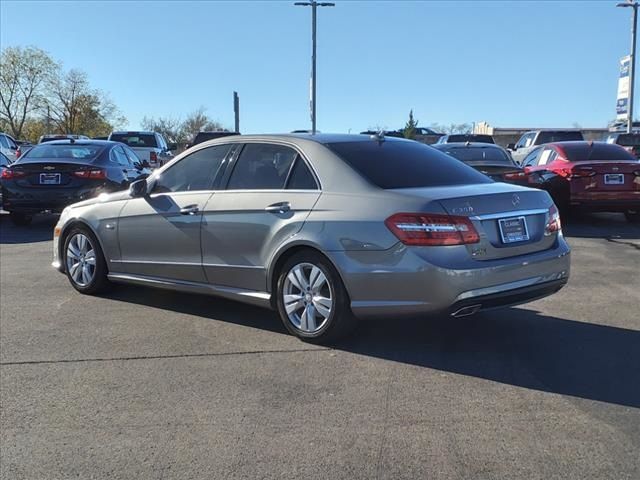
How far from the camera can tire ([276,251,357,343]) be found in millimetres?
4805


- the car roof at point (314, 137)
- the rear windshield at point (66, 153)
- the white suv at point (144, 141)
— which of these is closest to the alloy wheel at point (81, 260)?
the car roof at point (314, 137)

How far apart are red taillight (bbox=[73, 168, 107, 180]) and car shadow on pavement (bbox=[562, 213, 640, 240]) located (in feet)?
25.5

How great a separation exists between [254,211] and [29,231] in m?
8.04

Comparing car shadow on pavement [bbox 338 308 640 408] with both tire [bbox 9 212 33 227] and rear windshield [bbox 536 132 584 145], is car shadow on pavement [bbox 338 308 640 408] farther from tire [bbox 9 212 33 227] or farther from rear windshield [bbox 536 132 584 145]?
rear windshield [bbox 536 132 584 145]

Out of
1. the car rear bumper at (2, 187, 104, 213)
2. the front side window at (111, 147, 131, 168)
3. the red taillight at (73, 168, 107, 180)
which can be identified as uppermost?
the front side window at (111, 147, 131, 168)

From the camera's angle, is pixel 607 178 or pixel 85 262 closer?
pixel 85 262

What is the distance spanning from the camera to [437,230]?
4.43 metres

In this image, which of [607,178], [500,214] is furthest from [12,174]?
[607,178]

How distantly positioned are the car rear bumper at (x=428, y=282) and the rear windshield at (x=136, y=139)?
17942 mm

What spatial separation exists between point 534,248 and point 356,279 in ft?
4.39

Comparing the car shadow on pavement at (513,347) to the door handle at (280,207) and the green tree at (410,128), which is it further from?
the green tree at (410,128)

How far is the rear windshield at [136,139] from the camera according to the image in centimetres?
2142

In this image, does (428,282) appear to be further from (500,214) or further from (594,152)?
(594,152)

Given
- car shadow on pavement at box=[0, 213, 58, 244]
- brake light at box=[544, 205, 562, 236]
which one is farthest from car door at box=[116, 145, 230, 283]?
car shadow on pavement at box=[0, 213, 58, 244]
